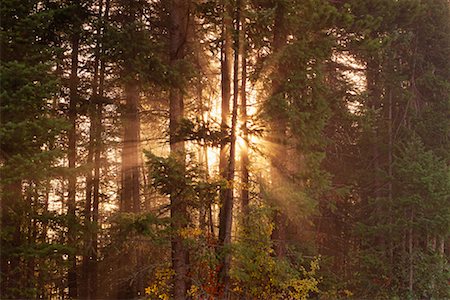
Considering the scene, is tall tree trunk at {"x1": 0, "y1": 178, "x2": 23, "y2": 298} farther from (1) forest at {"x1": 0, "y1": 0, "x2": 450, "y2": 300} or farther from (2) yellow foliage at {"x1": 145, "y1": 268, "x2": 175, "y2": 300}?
(2) yellow foliage at {"x1": 145, "y1": 268, "x2": 175, "y2": 300}

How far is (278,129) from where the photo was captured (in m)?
11.7

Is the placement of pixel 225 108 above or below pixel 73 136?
above

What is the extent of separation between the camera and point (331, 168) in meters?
18.2

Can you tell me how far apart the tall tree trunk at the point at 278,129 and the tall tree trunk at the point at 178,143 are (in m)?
2.07

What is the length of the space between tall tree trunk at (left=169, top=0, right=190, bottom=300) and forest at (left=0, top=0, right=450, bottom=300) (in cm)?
4

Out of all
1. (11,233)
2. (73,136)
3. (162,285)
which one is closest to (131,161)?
(73,136)

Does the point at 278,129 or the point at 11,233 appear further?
the point at 278,129

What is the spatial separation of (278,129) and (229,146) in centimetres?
117

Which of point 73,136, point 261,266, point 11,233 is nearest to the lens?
point 11,233

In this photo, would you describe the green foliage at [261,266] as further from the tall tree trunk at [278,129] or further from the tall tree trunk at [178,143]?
the tall tree trunk at [178,143]

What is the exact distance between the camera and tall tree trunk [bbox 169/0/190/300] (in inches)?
414

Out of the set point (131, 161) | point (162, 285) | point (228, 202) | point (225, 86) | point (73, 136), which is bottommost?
point (162, 285)

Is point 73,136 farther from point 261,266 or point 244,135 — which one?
point 261,266

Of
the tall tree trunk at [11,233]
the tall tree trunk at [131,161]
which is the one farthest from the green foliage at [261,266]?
the tall tree trunk at [131,161]
